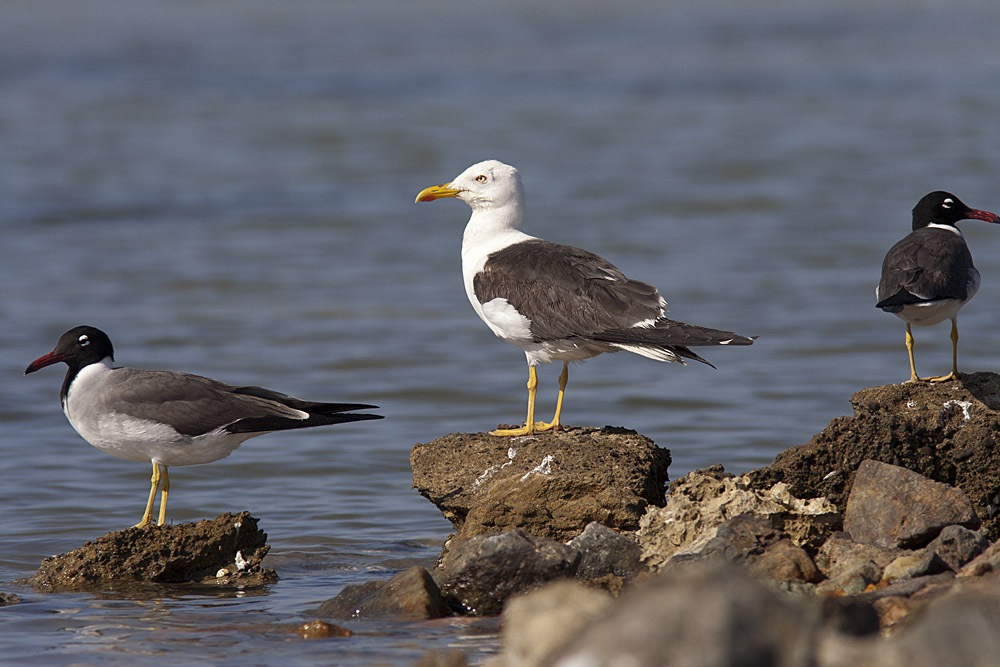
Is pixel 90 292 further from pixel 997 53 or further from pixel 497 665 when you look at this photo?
pixel 997 53

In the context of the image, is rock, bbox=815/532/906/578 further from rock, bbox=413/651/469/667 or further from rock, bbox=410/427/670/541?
rock, bbox=413/651/469/667

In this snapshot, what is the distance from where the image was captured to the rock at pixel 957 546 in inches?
229

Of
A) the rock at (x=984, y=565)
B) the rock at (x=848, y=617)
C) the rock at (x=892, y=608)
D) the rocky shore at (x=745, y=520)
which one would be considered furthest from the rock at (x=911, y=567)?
the rock at (x=848, y=617)

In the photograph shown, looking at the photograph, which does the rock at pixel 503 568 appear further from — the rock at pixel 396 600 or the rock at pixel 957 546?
the rock at pixel 957 546

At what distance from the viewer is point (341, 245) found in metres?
18.5

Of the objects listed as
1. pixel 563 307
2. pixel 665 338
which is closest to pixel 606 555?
pixel 665 338

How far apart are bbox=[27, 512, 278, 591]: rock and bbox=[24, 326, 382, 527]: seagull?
1.23 feet

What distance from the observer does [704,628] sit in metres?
3.44

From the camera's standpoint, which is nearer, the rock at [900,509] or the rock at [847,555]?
the rock at [847,555]

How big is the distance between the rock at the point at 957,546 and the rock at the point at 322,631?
2.57 meters

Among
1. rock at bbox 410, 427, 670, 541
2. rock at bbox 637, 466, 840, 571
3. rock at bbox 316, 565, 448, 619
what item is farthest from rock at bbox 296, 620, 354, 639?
rock at bbox 637, 466, 840, 571

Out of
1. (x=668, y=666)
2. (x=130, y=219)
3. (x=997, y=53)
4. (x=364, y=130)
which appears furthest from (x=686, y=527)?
(x=997, y=53)

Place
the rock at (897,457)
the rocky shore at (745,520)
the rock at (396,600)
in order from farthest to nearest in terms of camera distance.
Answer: the rock at (897,457), the rock at (396,600), the rocky shore at (745,520)

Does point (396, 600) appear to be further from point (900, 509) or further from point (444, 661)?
point (900, 509)
